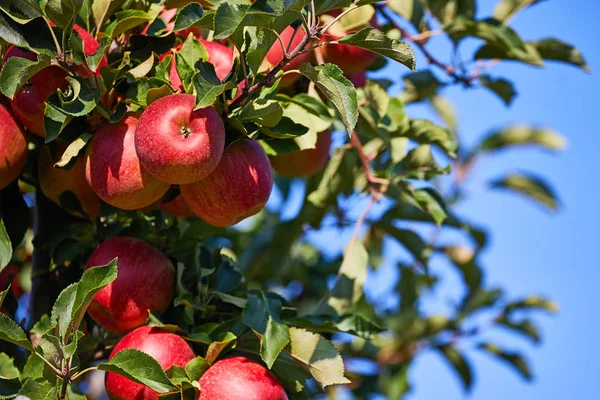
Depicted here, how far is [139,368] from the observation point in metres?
1.31

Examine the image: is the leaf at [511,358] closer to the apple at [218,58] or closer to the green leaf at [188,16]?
A: the apple at [218,58]

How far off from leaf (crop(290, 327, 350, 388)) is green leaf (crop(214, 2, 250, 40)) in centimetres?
60

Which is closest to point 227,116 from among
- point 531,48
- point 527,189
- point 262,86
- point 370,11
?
point 262,86

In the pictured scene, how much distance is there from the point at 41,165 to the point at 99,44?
1.08 feet

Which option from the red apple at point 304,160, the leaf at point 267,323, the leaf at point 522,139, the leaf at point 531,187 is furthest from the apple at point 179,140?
the leaf at point 522,139

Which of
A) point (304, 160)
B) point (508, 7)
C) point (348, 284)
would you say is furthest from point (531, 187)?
point (304, 160)

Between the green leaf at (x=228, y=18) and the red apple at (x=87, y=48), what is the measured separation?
282 mm

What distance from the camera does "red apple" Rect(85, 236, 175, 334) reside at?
154 cm

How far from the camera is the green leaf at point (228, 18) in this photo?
4.15 ft

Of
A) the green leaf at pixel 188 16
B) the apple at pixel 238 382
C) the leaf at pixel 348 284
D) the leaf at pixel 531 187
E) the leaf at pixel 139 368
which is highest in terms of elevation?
the green leaf at pixel 188 16

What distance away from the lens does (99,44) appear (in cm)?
145

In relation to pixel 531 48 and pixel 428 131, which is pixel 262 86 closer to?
pixel 428 131

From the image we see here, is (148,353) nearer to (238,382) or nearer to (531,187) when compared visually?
(238,382)

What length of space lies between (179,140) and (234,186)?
0.15 metres
